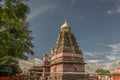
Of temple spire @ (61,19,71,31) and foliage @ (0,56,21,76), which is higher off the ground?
temple spire @ (61,19,71,31)

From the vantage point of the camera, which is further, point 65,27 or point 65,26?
point 65,26

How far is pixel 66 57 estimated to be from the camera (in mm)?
50562

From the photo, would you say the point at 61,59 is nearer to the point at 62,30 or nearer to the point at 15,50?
the point at 62,30

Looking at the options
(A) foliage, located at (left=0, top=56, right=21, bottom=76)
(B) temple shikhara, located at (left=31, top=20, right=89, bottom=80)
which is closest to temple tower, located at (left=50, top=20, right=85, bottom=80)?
(B) temple shikhara, located at (left=31, top=20, right=89, bottom=80)

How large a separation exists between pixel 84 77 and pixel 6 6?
4122cm

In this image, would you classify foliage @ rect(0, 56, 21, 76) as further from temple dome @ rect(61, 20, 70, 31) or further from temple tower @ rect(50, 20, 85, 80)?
temple dome @ rect(61, 20, 70, 31)

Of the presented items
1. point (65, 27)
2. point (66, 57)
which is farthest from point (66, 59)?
point (65, 27)

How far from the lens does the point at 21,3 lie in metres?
11.7

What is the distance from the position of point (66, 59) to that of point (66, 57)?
0.59 meters

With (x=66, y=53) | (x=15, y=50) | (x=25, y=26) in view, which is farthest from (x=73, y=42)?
(x=15, y=50)

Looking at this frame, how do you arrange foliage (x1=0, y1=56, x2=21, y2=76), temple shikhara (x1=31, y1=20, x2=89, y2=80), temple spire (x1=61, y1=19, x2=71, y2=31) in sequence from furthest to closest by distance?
temple spire (x1=61, y1=19, x2=71, y2=31), temple shikhara (x1=31, y1=20, x2=89, y2=80), foliage (x1=0, y1=56, x2=21, y2=76)

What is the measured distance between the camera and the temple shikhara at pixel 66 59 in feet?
160

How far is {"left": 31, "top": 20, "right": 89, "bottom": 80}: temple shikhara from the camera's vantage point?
48875 millimetres

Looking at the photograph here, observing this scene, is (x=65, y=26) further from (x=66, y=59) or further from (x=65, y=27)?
(x=66, y=59)
